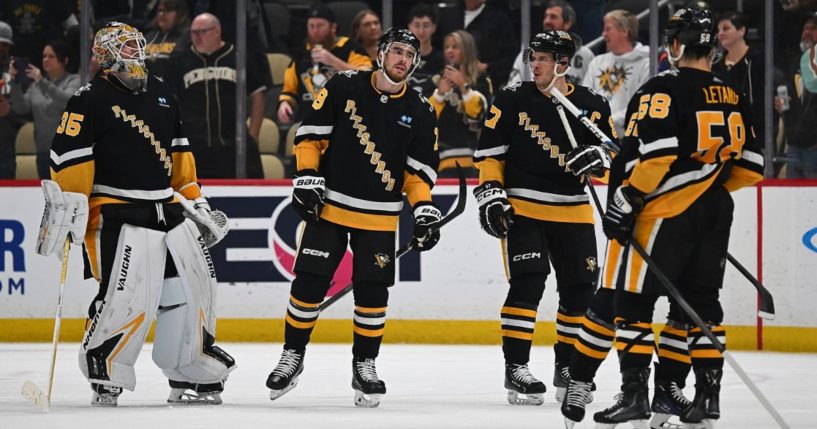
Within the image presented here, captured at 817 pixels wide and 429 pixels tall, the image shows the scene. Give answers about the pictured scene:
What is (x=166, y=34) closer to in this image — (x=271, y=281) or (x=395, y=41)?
(x=271, y=281)

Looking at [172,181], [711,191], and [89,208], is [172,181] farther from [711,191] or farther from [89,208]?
[711,191]

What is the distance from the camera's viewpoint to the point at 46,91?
27.3 feet

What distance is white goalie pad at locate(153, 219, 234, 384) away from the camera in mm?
5258

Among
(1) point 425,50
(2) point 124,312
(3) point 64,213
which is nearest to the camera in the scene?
(3) point 64,213

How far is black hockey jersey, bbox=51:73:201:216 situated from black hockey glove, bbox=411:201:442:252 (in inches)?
37.4

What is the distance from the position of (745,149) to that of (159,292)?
222 centimetres

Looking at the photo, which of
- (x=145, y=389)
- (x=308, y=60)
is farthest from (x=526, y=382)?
(x=308, y=60)

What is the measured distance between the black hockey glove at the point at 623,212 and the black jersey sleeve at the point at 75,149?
1.96 metres

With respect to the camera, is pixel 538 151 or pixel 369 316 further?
pixel 538 151

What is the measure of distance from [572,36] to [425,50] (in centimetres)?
88

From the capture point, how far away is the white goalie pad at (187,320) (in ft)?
17.3

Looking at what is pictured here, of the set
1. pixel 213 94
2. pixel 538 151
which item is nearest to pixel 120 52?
pixel 538 151

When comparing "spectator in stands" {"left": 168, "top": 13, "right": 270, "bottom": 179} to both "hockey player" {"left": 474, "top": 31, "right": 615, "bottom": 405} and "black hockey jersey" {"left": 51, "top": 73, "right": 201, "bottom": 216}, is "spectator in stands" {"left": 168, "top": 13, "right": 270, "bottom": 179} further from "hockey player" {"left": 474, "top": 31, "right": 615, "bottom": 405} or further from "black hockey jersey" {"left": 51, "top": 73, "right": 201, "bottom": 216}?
"hockey player" {"left": 474, "top": 31, "right": 615, "bottom": 405}

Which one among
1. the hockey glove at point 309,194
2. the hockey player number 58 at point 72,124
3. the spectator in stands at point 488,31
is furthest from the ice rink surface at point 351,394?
the spectator in stands at point 488,31
